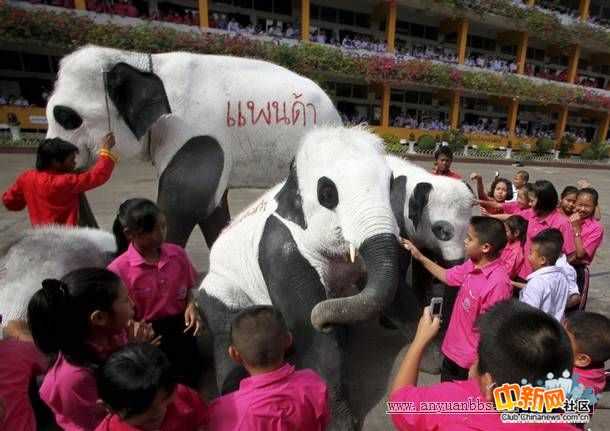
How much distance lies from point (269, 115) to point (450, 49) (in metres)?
25.7

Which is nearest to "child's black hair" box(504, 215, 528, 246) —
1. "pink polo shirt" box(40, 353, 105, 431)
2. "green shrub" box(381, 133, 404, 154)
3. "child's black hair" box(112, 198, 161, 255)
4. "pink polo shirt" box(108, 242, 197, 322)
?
"pink polo shirt" box(108, 242, 197, 322)

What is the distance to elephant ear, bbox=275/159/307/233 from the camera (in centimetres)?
241

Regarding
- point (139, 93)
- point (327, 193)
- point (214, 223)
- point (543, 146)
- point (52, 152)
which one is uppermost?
point (139, 93)

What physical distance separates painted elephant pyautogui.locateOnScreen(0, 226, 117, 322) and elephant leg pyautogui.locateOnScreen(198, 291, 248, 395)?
674 mm

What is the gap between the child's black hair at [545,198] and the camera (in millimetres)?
3148

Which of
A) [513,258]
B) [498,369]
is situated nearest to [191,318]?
[498,369]

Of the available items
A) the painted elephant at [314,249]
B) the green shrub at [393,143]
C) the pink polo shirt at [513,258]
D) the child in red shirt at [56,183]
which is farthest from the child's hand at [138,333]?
the green shrub at [393,143]

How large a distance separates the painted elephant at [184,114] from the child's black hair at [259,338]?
6.67 feet

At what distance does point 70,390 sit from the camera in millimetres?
1396

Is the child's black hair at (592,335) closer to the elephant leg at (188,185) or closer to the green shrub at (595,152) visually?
the elephant leg at (188,185)

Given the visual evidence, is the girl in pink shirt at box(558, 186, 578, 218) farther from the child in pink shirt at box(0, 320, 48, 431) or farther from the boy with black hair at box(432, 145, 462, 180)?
the child in pink shirt at box(0, 320, 48, 431)

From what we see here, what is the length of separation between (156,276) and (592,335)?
200 centimetres

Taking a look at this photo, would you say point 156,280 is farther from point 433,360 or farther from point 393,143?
point 393,143

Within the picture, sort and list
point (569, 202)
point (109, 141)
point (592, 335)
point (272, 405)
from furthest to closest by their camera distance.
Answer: point (569, 202) < point (109, 141) < point (592, 335) < point (272, 405)
